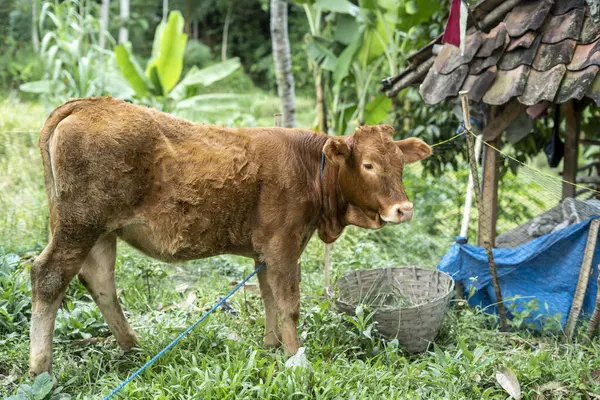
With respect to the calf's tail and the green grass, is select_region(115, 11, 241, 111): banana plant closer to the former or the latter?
the green grass

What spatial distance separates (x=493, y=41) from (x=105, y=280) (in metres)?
3.60

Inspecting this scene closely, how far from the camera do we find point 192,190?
3666 millimetres

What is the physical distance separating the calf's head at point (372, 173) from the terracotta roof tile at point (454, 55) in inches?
65.4

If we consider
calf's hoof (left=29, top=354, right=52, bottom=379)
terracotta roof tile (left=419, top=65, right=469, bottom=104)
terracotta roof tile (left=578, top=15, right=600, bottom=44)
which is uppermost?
terracotta roof tile (left=578, top=15, right=600, bottom=44)

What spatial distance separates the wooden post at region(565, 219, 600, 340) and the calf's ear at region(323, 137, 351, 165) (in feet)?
7.46

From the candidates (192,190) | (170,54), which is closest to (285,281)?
(192,190)

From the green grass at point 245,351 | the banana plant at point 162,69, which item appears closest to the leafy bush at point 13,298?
the green grass at point 245,351

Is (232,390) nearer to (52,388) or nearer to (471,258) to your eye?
(52,388)

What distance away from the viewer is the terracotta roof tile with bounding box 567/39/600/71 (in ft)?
14.6

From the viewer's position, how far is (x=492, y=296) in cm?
521

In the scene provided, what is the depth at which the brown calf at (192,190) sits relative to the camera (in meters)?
3.58

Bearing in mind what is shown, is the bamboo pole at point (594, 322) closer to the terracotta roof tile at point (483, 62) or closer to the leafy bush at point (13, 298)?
the terracotta roof tile at point (483, 62)

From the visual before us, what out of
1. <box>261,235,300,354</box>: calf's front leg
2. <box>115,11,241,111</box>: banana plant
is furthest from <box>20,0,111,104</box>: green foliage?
<box>261,235,300,354</box>: calf's front leg

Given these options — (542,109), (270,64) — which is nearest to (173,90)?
(542,109)
